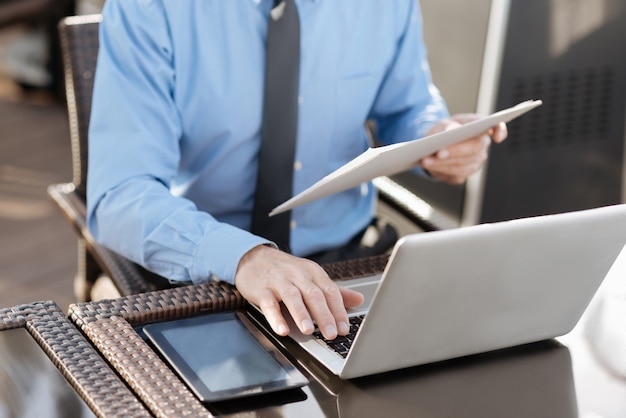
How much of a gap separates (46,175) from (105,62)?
213 centimetres

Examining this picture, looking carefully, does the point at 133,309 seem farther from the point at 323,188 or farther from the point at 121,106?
the point at 121,106

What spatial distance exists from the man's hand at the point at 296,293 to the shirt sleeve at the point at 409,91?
0.64 m

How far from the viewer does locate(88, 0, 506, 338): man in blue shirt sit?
112cm

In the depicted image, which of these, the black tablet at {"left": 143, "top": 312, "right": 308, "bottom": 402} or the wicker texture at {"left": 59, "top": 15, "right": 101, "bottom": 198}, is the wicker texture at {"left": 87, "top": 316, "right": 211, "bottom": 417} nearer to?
the black tablet at {"left": 143, "top": 312, "right": 308, "bottom": 402}

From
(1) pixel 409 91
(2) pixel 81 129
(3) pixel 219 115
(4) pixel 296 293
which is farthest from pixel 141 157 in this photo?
Result: (1) pixel 409 91

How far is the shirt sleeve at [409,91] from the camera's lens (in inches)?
63.6

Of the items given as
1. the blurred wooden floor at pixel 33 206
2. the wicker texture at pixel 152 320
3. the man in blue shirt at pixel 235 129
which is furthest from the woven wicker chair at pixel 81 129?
the blurred wooden floor at pixel 33 206

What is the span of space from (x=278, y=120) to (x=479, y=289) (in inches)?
26.0

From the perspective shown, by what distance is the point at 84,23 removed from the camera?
5.04 feet

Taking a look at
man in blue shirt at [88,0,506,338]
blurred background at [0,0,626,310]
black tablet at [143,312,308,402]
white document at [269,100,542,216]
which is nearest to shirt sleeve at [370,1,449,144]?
man in blue shirt at [88,0,506,338]

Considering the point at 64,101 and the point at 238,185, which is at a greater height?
the point at 238,185

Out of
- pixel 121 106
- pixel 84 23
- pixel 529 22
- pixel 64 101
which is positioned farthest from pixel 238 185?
pixel 64 101

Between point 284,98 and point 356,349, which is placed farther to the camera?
point 284,98

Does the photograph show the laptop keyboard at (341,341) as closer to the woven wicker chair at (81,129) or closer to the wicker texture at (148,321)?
the wicker texture at (148,321)
